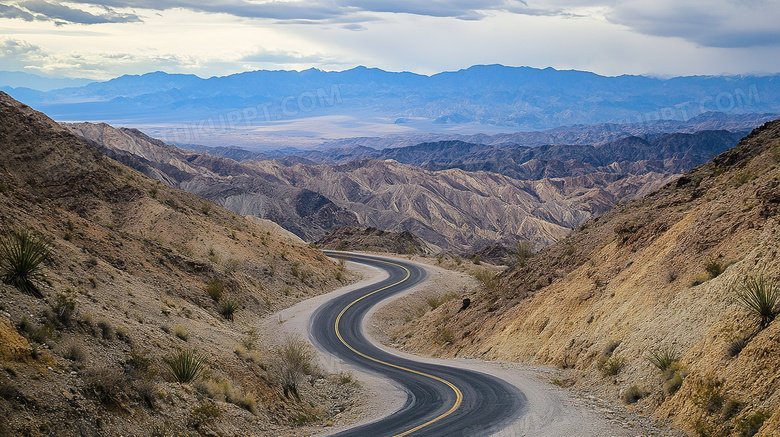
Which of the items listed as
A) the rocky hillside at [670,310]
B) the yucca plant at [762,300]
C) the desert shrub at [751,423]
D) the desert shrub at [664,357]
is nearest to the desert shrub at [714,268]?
the rocky hillside at [670,310]

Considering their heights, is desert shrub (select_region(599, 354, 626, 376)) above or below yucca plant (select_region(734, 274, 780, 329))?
below

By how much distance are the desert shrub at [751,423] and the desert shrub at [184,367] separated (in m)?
11.0

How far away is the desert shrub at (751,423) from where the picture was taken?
28.6ft

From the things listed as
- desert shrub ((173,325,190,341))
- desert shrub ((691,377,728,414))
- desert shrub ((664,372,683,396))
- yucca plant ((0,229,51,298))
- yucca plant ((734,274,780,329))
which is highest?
yucca plant ((0,229,51,298))

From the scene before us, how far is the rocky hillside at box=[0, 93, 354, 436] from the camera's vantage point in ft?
29.6

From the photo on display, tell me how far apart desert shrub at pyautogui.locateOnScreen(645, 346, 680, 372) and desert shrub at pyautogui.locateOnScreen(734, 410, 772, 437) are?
8.73 ft

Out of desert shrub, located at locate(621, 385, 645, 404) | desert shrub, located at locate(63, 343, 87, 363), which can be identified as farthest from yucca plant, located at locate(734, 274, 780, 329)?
desert shrub, located at locate(63, 343, 87, 363)

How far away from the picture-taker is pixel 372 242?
6575 centimetres

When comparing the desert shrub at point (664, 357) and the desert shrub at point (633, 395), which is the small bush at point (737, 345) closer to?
the desert shrub at point (664, 357)

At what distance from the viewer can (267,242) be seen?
127 ft

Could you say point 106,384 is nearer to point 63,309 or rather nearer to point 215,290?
point 63,309

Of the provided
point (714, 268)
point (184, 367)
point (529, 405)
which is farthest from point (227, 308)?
point (714, 268)

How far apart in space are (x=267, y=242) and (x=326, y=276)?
202 inches

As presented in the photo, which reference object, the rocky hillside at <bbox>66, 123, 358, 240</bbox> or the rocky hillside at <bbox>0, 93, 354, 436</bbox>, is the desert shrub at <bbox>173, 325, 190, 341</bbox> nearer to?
the rocky hillside at <bbox>0, 93, 354, 436</bbox>
